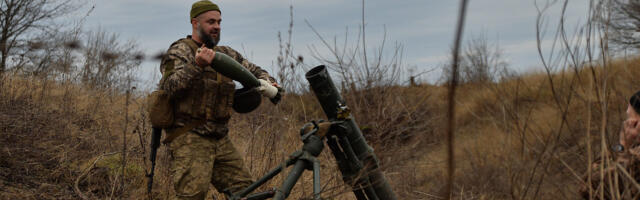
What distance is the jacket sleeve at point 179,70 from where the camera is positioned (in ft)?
9.32

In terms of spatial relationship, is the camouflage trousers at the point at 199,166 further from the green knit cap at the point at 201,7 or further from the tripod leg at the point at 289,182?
the tripod leg at the point at 289,182

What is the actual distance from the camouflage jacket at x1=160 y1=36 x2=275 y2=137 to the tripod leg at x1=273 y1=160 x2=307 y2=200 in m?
1.21

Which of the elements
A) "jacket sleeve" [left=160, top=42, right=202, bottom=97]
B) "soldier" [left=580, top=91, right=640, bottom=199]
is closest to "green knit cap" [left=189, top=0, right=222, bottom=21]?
"jacket sleeve" [left=160, top=42, right=202, bottom=97]

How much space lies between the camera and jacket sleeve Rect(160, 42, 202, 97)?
2842 mm

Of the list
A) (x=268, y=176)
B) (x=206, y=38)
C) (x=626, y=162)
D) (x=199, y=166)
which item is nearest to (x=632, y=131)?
(x=626, y=162)

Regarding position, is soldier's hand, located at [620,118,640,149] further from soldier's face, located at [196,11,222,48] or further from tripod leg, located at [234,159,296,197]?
soldier's face, located at [196,11,222,48]

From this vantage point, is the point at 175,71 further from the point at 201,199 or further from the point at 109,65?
the point at 109,65

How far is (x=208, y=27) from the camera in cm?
318

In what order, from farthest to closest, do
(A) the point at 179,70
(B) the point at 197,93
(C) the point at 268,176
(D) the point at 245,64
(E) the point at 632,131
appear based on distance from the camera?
1. (D) the point at 245,64
2. (B) the point at 197,93
3. (A) the point at 179,70
4. (E) the point at 632,131
5. (C) the point at 268,176

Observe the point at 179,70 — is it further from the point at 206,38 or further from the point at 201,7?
the point at 201,7

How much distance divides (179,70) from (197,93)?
0.20 m

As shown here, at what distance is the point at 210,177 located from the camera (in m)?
3.04

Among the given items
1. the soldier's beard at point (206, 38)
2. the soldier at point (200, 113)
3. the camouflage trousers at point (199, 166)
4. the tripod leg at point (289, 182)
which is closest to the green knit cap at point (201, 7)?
the soldier at point (200, 113)

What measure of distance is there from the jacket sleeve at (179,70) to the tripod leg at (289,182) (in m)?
1.19
